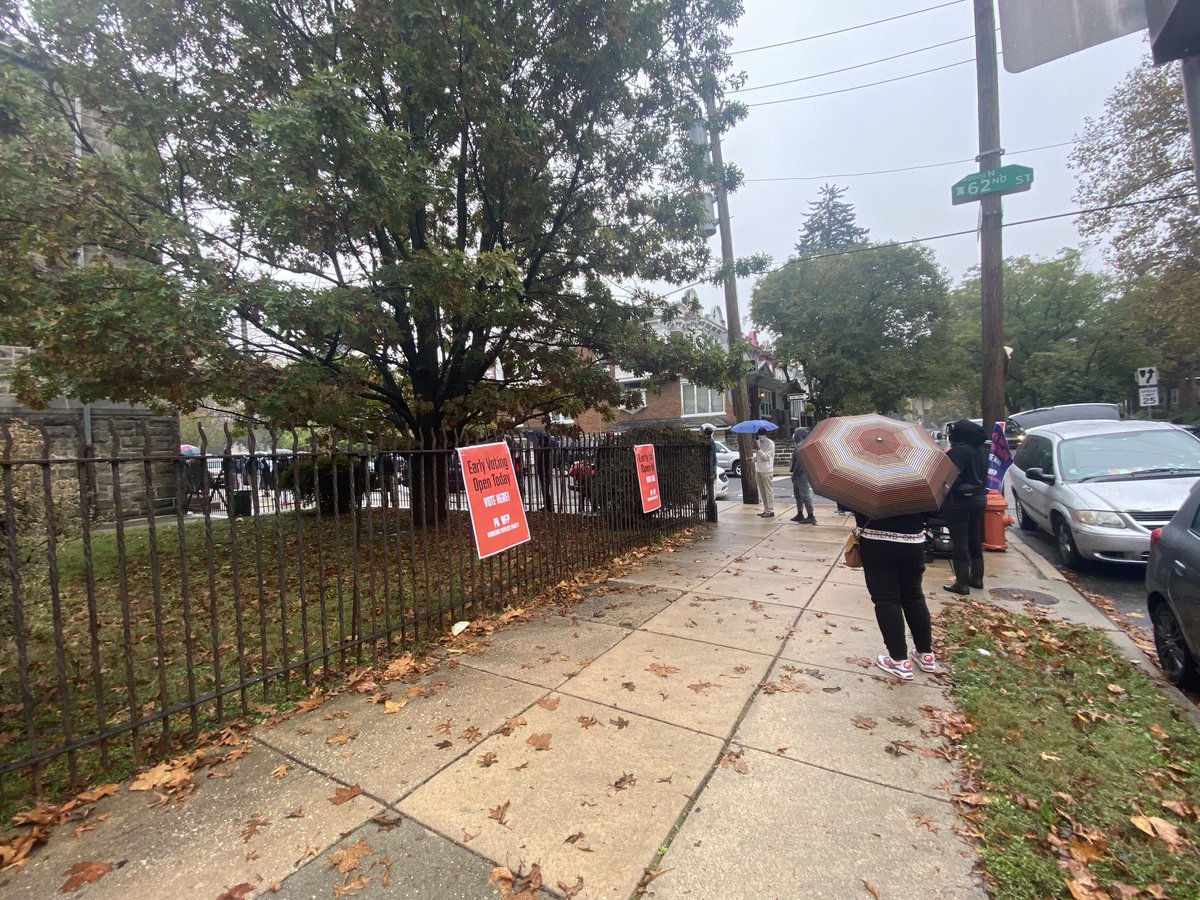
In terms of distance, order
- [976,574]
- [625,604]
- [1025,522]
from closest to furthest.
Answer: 1. [625,604]
2. [976,574]
3. [1025,522]

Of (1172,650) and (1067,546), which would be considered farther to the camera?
(1067,546)

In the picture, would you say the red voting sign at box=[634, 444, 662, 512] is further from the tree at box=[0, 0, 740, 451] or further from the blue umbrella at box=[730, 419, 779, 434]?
the blue umbrella at box=[730, 419, 779, 434]

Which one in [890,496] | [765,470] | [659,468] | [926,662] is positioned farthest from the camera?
[765,470]

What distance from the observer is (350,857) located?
7.41 feet

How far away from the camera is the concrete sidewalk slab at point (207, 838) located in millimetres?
2162

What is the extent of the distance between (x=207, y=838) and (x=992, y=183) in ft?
36.2

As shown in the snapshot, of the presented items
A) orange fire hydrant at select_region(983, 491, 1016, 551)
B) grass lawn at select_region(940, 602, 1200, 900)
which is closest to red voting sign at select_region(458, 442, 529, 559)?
Answer: grass lawn at select_region(940, 602, 1200, 900)

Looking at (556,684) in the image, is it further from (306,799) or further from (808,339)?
(808,339)

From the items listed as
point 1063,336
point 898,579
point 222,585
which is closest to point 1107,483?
point 898,579

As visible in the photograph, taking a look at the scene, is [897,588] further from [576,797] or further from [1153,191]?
[1153,191]

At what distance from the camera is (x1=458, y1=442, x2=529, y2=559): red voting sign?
4879mm

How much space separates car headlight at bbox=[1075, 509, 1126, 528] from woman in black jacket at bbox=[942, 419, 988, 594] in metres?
1.68

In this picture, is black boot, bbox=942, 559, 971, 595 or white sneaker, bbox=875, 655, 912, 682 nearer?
white sneaker, bbox=875, 655, 912, 682

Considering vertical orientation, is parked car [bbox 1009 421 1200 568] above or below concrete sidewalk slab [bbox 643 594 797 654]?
above
